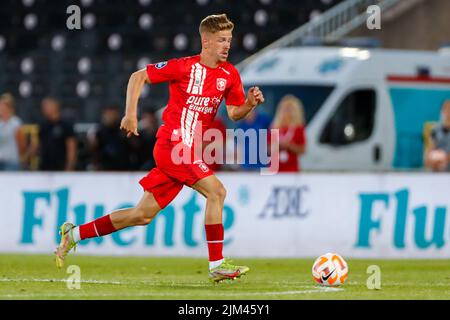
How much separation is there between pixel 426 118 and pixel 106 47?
7.77 meters

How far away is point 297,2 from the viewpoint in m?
24.0

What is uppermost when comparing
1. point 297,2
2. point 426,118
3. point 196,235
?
point 297,2

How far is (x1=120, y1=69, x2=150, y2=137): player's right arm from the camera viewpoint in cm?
963

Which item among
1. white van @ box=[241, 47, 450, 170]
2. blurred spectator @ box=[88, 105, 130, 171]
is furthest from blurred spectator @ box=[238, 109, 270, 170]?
blurred spectator @ box=[88, 105, 130, 171]

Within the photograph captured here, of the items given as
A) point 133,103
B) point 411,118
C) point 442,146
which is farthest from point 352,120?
point 133,103

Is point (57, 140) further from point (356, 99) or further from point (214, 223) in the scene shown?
point (214, 223)

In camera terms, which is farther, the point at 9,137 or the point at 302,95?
the point at 302,95

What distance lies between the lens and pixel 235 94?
1040cm

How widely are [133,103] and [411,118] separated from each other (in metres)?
10.5

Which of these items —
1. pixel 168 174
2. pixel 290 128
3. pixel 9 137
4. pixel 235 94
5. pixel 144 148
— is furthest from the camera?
pixel 144 148

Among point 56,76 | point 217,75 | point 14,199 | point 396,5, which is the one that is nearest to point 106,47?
point 56,76

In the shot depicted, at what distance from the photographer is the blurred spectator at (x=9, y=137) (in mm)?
17594
